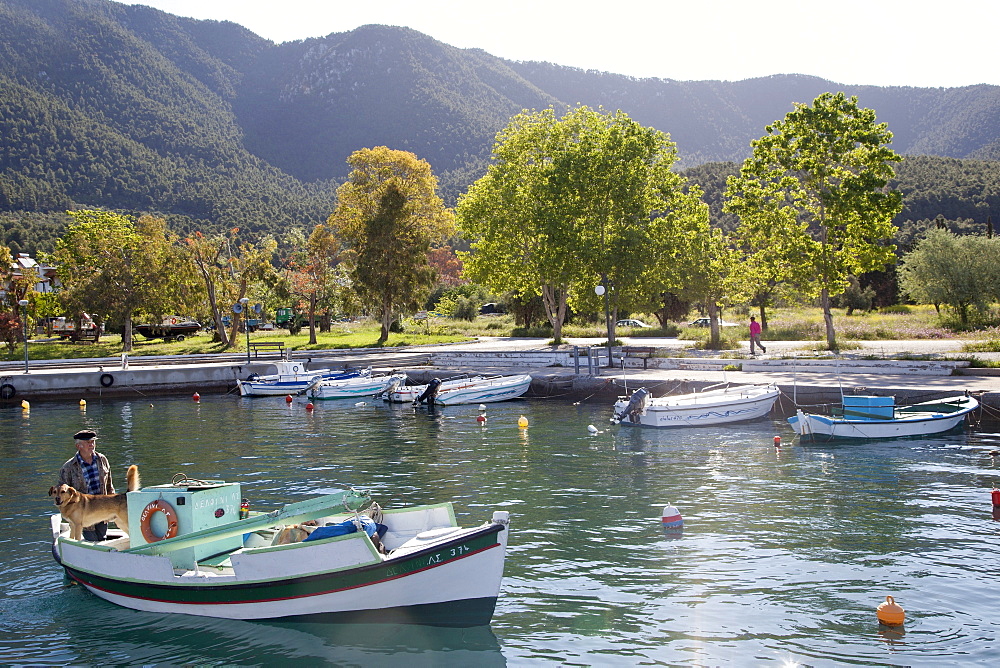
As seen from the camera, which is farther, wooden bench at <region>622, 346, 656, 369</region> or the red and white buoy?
wooden bench at <region>622, 346, 656, 369</region>

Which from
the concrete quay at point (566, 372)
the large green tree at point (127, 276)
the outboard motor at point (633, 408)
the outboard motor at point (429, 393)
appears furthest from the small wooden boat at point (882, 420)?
the large green tree at point (127, 276)

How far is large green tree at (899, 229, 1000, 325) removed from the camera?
45062mm

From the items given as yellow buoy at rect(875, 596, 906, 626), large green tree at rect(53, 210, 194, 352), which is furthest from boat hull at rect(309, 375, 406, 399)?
yellow buoy at rect(875, 596, 906, 626)

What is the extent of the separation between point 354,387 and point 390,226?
60.8ft

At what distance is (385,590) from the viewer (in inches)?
414

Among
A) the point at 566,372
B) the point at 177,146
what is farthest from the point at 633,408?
the point at 177,146

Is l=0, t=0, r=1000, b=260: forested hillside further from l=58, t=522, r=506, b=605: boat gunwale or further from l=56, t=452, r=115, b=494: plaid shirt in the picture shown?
l=58, t=522, r=506, b=605: boat gunwale

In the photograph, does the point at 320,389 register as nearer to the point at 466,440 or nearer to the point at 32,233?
the point at 466,440

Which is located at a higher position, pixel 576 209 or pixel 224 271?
pixel 576 209

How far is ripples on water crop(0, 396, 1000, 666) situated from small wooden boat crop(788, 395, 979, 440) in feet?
1.59

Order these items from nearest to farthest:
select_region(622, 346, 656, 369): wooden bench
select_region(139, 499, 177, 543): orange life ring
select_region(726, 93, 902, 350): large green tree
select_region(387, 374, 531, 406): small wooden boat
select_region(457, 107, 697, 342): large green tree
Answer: select_region(139, 499, 177, 543): orange life ring
select_region(726, 93, 902, 350): large green tree
select_region(387, 374, 531, 406): small wooden boat
select_region(622, 346, 656, 369): wooden bench
select_region(457, 107, 697, 342): large green tree

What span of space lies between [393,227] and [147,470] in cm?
3522

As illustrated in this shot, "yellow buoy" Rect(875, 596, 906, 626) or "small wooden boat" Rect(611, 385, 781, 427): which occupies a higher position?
"small wooden boat" Rect(611, 385, 781, 427)

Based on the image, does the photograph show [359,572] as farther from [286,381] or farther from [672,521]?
[286,381]
